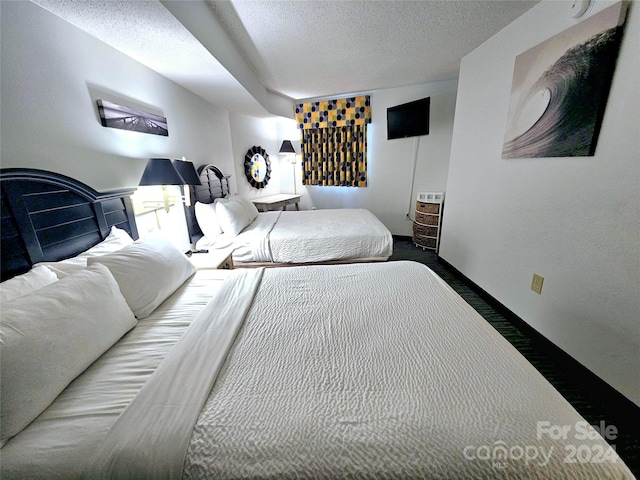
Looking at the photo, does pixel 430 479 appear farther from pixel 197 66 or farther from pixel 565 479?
pixel 197 66

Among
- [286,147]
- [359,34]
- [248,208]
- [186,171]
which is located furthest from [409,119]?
[186,171]

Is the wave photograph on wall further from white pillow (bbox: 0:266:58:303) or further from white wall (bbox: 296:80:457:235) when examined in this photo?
white pillow (bbox: 0:266:58:303)

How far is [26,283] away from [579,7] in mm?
3054

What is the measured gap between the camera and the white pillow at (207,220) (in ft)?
8.33

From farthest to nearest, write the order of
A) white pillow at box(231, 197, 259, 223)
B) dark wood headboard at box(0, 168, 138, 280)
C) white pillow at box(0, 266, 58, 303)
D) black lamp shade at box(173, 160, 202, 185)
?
1. white pillow at box(231, 197, 259, 223)
2. black lamp shade at box(173, 160, 202, 185)
3. dark wood headboard at box(0, 168, 138, 280)
4. white pillow at box(0, 266, 58, 303)

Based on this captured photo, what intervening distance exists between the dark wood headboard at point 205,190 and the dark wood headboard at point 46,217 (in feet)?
3.38

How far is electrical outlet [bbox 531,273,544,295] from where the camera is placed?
1.72 m

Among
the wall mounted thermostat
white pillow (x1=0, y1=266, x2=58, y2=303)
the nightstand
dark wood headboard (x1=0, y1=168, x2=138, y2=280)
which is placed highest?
the wall mounted thermostat

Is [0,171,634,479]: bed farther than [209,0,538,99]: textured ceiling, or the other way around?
[209,0,538,99]: textured ceiling

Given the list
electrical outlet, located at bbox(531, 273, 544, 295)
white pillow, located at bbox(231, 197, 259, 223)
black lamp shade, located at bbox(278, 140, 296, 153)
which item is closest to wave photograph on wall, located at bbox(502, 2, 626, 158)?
electrical outlet, located at bbox(531, 273, 544, 295)

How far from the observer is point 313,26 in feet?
6.47

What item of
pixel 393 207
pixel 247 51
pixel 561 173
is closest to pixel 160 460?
pixel 561 173

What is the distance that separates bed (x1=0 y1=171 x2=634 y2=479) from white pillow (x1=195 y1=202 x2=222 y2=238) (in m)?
1.38

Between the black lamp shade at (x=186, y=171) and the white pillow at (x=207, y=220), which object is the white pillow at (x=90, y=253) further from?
the white pillow at (x=207, y=220)
